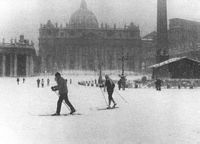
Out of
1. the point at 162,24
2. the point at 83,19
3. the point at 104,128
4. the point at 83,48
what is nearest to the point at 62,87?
the point at 104,128

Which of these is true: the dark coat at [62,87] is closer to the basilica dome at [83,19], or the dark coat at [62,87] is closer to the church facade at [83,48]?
the church facade at [83,48]

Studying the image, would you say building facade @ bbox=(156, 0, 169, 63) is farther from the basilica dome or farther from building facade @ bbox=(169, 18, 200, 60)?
the basilica dome

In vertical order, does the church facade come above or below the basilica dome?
below

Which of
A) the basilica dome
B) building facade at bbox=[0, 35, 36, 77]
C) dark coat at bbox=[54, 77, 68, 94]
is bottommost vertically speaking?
dark coat at bbox=[54, 77, 68, 94]

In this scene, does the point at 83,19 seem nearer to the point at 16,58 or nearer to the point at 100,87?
the point at 16,58

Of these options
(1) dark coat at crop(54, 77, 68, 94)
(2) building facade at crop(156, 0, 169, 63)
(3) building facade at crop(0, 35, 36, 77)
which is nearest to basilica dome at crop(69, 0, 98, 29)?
(3) building facade at crop(0, 35, 36, 77)

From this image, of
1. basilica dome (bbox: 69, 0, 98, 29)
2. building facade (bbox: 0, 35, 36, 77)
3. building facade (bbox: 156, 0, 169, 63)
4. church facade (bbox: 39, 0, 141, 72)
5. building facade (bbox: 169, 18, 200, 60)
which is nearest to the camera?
building facade (bbox: 156, 0, 169, 63)
